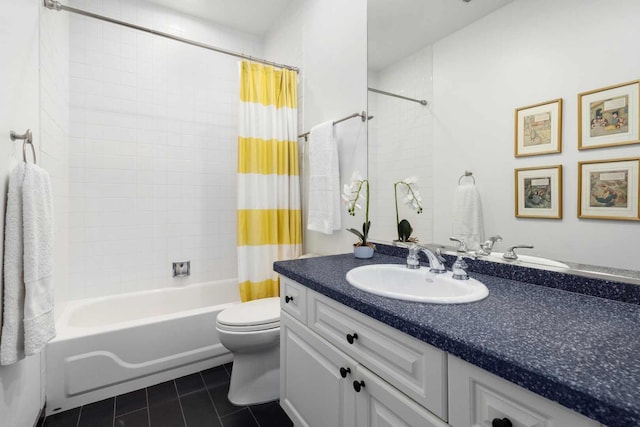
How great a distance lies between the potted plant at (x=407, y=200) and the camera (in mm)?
1481

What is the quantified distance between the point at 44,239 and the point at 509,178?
5.97 feet

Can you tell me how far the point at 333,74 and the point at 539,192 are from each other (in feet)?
5.16

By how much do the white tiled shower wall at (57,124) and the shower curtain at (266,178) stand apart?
1.07 m

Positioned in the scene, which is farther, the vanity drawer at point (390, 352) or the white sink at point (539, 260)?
the white sink at point (539, 260)

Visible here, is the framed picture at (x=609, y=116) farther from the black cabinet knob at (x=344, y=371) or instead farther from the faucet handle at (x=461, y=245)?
the black cabinet knob at (x=344, y=371)

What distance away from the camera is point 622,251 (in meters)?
0.85

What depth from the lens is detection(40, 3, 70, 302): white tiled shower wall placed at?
1.63 metres

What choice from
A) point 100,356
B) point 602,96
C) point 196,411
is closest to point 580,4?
point 602,96

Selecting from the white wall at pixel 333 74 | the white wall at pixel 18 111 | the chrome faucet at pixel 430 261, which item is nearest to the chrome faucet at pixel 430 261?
the chrome faucet at pixel 430 261

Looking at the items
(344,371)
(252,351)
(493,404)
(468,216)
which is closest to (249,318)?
(252,351)

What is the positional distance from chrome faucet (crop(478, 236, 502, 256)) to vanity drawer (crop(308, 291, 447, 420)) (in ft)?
1.94

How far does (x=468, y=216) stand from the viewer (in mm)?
1249

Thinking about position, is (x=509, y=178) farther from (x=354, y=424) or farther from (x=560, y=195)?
(x=354, y=424)

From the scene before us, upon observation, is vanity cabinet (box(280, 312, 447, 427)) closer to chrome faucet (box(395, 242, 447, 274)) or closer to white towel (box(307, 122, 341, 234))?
chrome faucet (box(395, 242, 447, 274))
